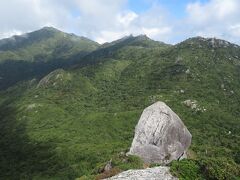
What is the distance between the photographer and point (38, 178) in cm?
17888

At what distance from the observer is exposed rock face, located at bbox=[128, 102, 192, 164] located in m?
89.6

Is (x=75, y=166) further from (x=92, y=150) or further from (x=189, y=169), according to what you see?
(x=189, y=169)

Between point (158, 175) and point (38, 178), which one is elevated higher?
point (158, 175)

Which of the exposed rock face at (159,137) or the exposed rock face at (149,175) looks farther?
the exposed rock face at (159,137)

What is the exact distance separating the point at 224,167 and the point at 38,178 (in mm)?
148378

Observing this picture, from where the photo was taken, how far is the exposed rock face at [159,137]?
294 ft

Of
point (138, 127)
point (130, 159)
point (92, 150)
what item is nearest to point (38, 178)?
point (92, 150)

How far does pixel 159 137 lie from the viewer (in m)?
92.3

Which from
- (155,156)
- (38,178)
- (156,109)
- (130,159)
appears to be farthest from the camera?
(38,178)

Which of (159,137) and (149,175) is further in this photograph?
(159,137)

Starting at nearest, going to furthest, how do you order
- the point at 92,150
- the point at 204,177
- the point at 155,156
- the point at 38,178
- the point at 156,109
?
the point at 204,177
the point at 155,156
the point at 156,109
the point at 38,178
the point at 92,150

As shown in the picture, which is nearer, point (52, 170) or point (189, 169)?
point (189, 169)

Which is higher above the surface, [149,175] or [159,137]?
[159,137]

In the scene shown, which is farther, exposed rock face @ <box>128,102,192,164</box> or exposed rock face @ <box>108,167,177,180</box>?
exposed rock face @ <box>128,102,192,164</box>
